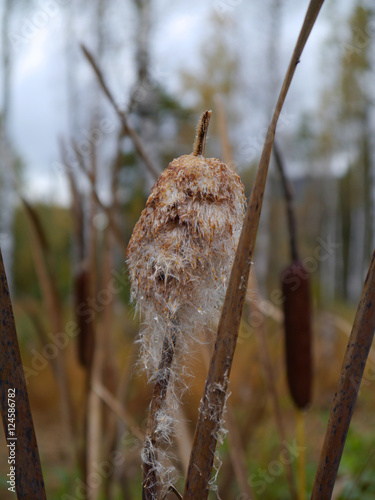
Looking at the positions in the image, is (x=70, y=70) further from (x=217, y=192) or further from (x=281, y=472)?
(x=217, y=192)

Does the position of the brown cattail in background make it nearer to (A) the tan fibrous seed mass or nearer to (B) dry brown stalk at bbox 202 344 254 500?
(B) dry brown stalk at bbox 202 344 254 500

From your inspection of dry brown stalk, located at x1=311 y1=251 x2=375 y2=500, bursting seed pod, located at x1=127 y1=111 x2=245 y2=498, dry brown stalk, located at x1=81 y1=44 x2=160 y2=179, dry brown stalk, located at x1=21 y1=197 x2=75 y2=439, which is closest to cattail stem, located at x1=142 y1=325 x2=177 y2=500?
bursting seed pod, located at x1=127 y1=111 x2=245 y2=498

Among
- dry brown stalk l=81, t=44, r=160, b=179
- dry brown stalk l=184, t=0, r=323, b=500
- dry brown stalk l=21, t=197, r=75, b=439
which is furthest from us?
dry brown stalk l=21, t=197, r=75, b=439

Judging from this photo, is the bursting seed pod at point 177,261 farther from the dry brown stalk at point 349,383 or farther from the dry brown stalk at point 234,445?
the dry brown stalk at point 234,445

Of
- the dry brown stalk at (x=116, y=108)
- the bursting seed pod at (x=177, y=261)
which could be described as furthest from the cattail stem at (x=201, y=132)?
the dry brown stalk at (x=116, y=108)

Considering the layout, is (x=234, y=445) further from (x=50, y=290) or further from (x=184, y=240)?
(x=184, y=240)

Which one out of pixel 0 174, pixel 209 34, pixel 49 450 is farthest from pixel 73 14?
pixel 49 450
